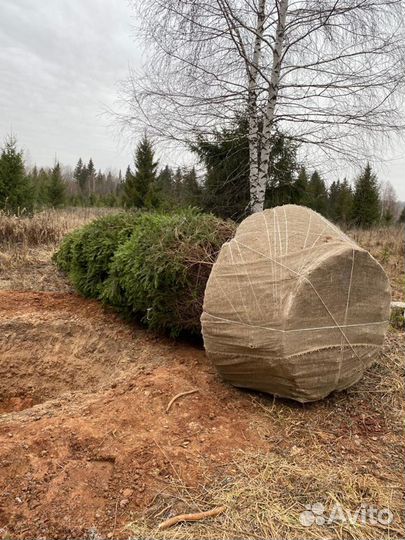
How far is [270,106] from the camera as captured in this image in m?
6.48

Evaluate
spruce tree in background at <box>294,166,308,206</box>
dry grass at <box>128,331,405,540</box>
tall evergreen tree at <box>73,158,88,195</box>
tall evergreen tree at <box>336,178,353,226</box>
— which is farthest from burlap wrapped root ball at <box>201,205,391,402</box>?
tall evergreen tree at <box>73,158,88,195</box>

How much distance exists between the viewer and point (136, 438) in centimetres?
262

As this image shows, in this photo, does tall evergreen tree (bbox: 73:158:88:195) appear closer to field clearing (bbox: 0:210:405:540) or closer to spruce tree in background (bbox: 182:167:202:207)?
spruce tree in background (bbox: 182:167:202:207)

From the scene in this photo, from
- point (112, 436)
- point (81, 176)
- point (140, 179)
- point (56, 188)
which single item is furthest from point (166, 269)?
point (81, 176)

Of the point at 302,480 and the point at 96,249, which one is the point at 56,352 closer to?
the point at 96,249

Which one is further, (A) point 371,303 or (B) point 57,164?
(B) point 57,164

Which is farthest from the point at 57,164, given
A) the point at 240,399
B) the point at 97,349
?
the point at 240,399

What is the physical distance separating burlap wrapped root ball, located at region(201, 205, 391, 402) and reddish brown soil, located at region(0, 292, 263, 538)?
1.43ft

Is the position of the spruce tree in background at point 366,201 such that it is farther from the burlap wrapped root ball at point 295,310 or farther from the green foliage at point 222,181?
the burlap wrapped root ball at point 295,310

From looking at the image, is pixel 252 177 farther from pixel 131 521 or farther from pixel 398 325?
pixel 131 521

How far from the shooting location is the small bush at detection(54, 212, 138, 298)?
5.09m

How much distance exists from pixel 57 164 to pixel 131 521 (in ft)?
89.1

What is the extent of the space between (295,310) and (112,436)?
1391mm

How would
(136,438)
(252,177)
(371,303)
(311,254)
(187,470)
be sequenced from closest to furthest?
1. (187,470)
2. (136,438)
3. (311,254)
4. (371,303)
5. (252,177)
